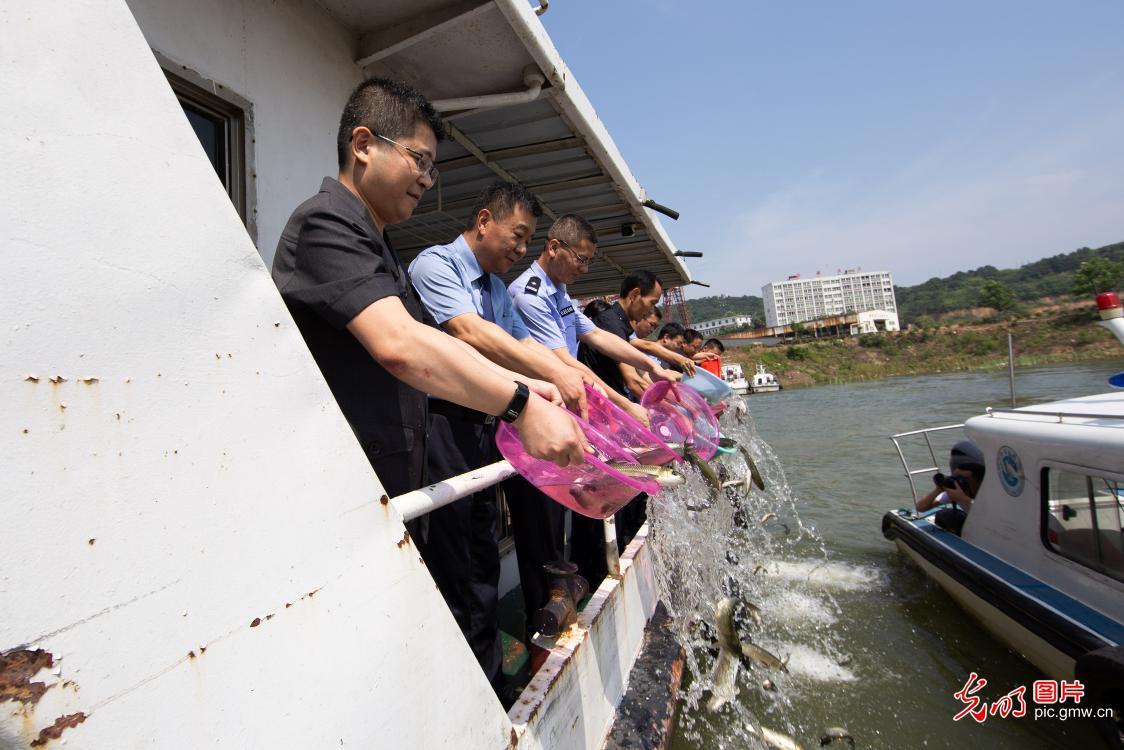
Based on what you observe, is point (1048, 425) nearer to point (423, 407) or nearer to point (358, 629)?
point (423, 407)

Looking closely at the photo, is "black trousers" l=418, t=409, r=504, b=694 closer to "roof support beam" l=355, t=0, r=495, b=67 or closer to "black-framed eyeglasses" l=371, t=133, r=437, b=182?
"black-framed eyeglasses" l=371, t=133, r=437, b=182

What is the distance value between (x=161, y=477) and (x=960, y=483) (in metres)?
6.96

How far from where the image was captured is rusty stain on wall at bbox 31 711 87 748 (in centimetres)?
61

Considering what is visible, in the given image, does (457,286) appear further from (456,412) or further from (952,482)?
(952,482)

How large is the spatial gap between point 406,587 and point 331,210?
98 centimetres

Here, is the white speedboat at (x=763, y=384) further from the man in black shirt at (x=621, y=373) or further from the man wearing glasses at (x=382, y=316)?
the man wearing glasses at (x=382, y=316)

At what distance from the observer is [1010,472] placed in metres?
4.42

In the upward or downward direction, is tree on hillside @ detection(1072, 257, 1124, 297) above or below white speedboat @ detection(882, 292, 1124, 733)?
above

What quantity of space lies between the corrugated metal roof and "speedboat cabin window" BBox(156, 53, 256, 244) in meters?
0.85

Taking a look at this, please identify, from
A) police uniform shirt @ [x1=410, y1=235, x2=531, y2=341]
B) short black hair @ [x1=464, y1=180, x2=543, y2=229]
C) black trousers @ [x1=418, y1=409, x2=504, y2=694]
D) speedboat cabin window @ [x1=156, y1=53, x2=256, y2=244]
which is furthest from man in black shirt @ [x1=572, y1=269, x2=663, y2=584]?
speedboat cabin window @ [x1=156, y1=53, x2=256, y2=244]

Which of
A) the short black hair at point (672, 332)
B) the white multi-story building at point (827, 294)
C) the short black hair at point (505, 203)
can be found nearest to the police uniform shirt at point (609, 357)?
the short black hair at point (505, 203)

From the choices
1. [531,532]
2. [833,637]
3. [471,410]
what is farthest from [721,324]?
[471,410]

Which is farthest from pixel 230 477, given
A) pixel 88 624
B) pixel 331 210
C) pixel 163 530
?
pixel 331 210

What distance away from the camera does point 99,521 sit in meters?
0.69
